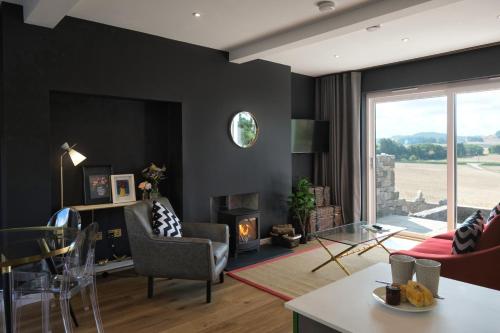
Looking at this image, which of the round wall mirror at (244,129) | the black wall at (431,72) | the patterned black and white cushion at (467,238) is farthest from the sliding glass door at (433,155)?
the patterned black and white cushion at (467,238)

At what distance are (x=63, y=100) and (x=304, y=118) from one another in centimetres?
388

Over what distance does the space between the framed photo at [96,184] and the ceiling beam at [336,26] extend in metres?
2.07

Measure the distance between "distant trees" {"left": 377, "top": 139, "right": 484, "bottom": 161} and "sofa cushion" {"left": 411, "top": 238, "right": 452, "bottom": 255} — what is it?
1.84 meters

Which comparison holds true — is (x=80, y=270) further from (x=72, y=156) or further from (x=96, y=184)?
(x=96, y=184)

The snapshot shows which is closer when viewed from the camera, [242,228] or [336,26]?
[336,26]

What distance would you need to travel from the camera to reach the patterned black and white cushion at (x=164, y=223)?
3.43 metres

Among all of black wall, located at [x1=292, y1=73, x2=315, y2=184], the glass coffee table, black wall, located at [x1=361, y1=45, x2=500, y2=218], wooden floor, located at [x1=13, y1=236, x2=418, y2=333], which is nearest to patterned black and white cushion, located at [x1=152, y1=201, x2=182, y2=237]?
wooden floor, located at [x1=13, y1=236, x2=418, y2=333]

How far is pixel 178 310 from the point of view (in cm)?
311

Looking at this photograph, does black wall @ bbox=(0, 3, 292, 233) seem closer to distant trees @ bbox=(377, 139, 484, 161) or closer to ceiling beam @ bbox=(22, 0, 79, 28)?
ceiling beam @ bbox=(22, 0, 79, 28)

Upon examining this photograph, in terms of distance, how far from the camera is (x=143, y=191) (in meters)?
4.28

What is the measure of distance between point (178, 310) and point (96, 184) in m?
1.71

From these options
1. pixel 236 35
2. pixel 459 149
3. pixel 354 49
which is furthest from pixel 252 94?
pixel 459 149

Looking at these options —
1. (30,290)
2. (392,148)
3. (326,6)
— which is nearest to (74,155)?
(30,290)

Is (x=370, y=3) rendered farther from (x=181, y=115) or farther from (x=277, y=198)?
(x=277, y=198)
